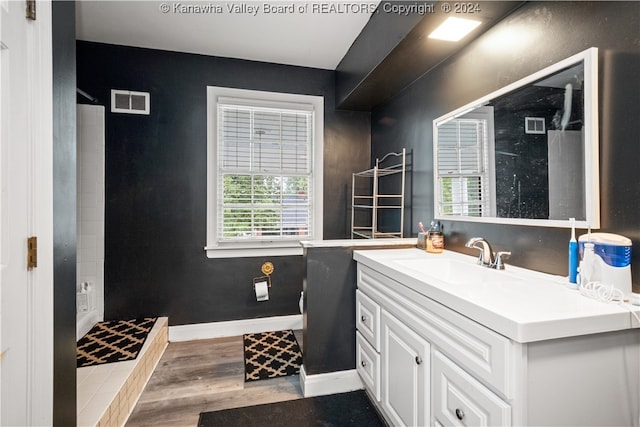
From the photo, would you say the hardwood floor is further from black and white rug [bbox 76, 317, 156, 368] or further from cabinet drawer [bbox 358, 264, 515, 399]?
cabinet drawer [bbox 358, 264, 515, 399]

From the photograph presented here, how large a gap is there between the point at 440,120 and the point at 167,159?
2.26 metres

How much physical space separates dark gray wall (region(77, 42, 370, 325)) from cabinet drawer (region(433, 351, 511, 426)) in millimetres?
1964

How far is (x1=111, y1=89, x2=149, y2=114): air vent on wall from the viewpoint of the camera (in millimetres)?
2543

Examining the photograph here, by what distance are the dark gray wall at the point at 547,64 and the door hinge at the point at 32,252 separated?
195cm

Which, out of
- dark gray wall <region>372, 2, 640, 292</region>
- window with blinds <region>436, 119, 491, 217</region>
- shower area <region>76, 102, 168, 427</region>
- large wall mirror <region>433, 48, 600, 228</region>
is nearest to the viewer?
dark gray wall <region>372, 2, 640, 292</region>

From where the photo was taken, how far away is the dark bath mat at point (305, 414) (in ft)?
5.46

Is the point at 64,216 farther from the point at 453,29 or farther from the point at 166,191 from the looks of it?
the point at 453,29

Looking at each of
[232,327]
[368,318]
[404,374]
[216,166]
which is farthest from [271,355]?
[216,166]

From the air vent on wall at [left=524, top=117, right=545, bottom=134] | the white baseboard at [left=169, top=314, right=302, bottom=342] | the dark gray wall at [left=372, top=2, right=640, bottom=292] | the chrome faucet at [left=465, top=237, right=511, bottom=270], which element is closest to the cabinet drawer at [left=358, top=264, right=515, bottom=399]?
the chrome faucet at [left=465, top=237, right=511, bottom=270]

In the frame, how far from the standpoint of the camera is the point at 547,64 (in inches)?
51.6

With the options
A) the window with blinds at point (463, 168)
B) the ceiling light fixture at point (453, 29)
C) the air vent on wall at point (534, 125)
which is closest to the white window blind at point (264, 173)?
the window with blinds at point (463, 168)

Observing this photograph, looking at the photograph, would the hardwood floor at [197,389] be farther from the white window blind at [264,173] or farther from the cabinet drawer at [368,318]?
the white window blind at [264,173]

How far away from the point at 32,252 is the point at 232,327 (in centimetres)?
205

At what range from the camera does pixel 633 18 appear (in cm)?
102
